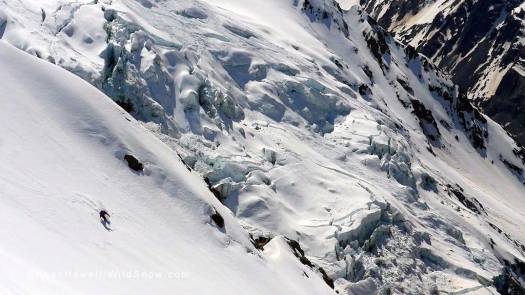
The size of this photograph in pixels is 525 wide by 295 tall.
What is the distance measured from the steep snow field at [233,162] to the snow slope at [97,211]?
10cm

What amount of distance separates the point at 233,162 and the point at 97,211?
15688 mm

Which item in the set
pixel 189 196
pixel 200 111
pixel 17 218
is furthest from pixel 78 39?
pixel 17 218

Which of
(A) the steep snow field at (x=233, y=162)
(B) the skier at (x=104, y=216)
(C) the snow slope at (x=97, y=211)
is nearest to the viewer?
(C) the snow slope at (x=97, y=211)

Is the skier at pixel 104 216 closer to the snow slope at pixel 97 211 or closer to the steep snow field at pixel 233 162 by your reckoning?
the snow slope at pixel 97 211

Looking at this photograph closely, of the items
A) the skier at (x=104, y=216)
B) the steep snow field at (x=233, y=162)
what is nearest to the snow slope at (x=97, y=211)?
the steep snow field at (x=233, y=162)

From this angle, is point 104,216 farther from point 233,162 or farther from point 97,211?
point 233,162

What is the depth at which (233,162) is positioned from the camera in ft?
119

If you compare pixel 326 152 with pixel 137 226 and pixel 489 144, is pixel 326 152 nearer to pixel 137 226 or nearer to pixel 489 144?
pixel 137 226

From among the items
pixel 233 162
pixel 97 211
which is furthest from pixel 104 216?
pixel 233 162

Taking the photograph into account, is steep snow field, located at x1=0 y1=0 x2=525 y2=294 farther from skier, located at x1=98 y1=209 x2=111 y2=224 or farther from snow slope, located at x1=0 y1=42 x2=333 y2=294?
skier, located at x1=98 y1=209 x2=111 y2=224

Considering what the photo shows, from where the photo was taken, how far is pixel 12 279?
36.5ft

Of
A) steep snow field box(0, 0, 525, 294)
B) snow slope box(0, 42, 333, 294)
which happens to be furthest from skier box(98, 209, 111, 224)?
steep snow field box(0, 0, 525, 294)

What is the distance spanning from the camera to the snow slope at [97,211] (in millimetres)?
15562

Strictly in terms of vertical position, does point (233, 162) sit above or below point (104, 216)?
below
